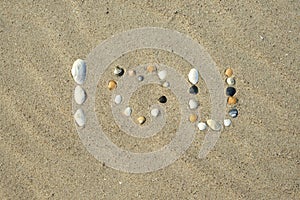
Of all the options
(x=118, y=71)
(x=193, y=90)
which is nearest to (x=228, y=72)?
(x=193, y=90)

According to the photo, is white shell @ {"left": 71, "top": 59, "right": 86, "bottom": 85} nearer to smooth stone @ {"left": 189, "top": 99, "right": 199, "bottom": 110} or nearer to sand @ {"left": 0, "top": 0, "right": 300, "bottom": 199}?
sand @ {"left": 0, "top": 0, "right": 300, "bottom": 199}

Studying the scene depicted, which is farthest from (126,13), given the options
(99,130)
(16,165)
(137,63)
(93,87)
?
(16,165)

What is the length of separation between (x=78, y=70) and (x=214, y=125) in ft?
1.82

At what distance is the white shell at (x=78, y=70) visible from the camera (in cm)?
179

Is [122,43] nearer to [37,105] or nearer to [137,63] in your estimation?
[137,63]

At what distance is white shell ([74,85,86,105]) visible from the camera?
1.80 metres

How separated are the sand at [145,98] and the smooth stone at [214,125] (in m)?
0.03

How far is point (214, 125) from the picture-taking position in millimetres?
1802

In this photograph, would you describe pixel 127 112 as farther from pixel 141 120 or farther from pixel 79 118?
pixel 79 118

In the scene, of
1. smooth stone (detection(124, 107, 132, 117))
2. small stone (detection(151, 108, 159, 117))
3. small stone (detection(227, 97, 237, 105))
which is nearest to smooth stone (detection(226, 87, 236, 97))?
small stone (detection(227, 97, 237, 105))

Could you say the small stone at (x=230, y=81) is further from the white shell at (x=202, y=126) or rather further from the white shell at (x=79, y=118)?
the white shell at (x=79, y=118)

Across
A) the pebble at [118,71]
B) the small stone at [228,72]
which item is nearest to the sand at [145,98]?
the small stone at [228,72]

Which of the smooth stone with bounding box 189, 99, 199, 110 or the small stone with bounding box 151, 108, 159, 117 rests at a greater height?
the smooth stone with bounding box 189, 99, 199, 110

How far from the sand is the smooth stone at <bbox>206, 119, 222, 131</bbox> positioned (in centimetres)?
3
